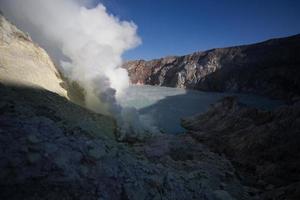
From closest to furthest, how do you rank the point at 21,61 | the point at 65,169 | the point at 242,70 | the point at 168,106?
the point at 65,169 → the point at 21,61 → the point at 168,106 → the point at 242,70

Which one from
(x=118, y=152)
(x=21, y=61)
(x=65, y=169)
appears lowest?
(x=65, y=169)

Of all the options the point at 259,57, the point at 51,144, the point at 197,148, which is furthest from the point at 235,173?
the point at 259,57

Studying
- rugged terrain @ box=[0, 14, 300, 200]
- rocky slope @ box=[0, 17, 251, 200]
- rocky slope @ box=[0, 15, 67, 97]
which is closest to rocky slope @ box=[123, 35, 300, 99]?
rugged terrain @ box=[0, 14, 300, 200]

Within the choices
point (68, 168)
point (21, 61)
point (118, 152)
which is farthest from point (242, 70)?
point (68, 168)

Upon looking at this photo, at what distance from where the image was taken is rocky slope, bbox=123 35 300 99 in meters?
54.4

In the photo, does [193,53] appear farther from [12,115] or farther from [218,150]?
[12,115]

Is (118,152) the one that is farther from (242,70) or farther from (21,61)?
(242,70)

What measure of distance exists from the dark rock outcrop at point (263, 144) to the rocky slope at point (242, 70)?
134ft

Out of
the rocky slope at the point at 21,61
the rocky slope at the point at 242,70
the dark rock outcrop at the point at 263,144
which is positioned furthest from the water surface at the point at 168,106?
the rocky slope at the point at 242,70

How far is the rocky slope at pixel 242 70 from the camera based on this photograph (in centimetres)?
5444

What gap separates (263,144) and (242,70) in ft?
184

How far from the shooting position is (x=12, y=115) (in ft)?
18.4

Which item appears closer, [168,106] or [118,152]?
[118,152]

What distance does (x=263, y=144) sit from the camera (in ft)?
37.3
